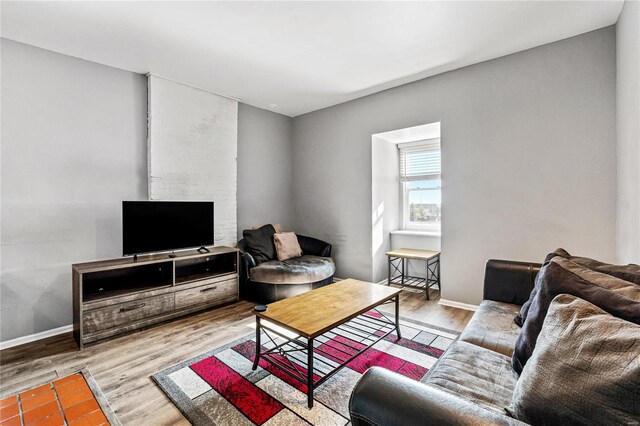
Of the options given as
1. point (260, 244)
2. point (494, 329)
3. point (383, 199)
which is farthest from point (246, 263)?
point (494, 329)

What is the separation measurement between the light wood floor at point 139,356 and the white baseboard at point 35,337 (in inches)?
2.8

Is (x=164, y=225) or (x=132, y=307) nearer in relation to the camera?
(x=132, y=307)

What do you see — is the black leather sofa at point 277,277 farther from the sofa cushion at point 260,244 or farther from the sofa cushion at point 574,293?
the sofa cushion at point 574,293

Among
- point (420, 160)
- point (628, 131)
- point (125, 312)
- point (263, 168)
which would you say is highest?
point (420, 160)

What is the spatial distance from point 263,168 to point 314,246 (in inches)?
59.5

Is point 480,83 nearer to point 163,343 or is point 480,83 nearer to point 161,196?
point 161,196

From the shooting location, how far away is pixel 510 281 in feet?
7.38

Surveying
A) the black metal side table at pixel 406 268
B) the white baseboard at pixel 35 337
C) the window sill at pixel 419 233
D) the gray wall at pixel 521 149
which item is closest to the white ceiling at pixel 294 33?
the gray wall at pixel 521 149

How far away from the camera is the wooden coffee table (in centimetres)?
192

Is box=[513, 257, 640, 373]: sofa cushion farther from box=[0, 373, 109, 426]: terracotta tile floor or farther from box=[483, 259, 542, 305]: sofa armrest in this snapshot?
box=[0, 373, 109, 426]: terracotta tile floor

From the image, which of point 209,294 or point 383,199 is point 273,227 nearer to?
point 209,294

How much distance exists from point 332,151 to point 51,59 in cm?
338

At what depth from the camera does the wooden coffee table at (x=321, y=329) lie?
6.28 ft

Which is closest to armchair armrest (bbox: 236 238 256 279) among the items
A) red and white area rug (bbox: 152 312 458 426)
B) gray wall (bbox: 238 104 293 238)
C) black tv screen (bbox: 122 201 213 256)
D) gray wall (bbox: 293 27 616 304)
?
black tv screen (bbox: 122 201 213 256)
